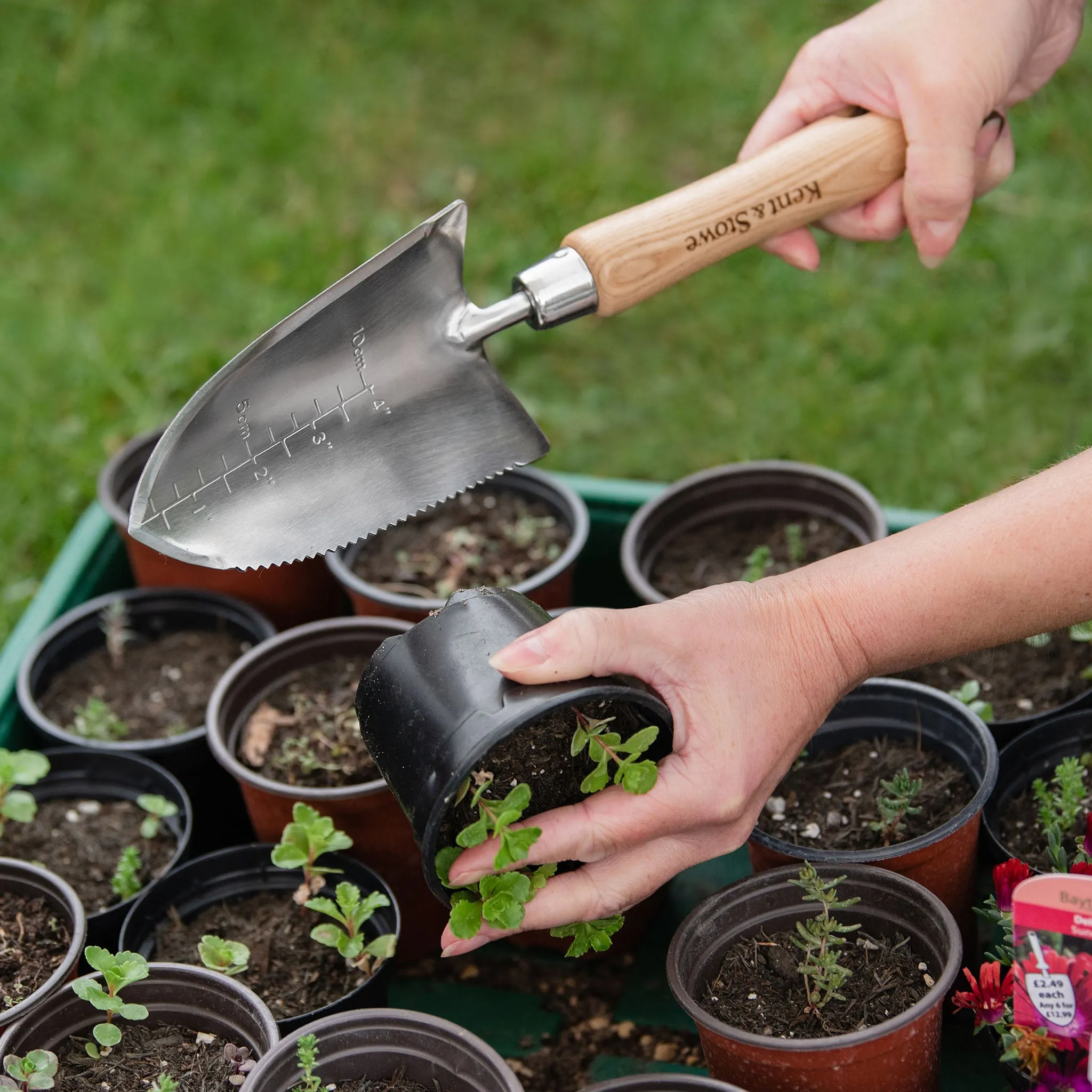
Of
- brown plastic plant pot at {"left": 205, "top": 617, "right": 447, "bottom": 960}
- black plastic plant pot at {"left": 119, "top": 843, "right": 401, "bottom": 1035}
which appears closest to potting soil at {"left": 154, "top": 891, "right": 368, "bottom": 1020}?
black plastic plant pot at {"left": 119, "top": 843, "right": 401, "bottom": 1035}

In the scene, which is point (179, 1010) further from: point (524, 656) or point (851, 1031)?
point (851, 1031)

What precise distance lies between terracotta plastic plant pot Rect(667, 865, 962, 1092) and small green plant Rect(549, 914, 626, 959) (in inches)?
3.2

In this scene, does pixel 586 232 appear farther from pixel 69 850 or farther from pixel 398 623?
pixel 69 850

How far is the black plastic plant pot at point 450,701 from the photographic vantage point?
56.6 inches

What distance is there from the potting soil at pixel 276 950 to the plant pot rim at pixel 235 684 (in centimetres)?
16

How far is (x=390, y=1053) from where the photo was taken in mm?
1603

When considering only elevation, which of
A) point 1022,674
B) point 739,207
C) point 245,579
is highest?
point 739,207

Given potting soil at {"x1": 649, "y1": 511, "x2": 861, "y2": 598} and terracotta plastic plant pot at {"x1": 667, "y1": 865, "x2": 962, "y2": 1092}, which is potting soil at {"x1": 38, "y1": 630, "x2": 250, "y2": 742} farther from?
terracotta plastic plant pot at {"x1": 667, "y1": 865, "x2": 962, "y2": 1092}

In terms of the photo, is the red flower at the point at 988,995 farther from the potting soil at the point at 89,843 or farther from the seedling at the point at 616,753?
the potting soil at the point at 89,843

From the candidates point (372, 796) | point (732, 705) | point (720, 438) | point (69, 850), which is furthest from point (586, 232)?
point (720, 438)

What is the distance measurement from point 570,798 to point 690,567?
0.91 meters

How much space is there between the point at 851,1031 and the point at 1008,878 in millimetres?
257

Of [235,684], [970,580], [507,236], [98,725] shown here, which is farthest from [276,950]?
[507,236]

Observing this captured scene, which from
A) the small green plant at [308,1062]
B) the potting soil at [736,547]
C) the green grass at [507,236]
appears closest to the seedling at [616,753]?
the small green plant at [308,1062]
